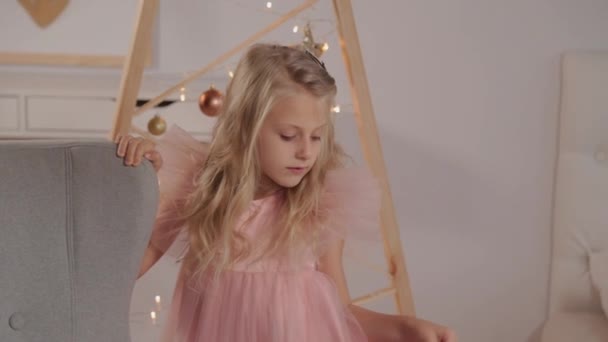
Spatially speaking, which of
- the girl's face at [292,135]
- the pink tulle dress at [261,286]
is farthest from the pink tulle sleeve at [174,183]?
the girl's face at [292,135]

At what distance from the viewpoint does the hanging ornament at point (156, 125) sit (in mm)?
1953

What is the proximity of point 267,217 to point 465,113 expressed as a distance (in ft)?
3.12

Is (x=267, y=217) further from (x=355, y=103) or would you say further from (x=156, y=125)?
(x=156, y=125)

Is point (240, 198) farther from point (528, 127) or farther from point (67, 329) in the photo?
point (528, 127)

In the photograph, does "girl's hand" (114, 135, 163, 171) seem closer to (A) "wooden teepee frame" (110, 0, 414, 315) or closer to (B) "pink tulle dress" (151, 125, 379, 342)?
(B) "pink tulle dress" (151, 125, 379, 342)

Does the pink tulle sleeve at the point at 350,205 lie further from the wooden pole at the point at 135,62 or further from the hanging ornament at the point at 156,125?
the hanging ornament at the point at 156,125

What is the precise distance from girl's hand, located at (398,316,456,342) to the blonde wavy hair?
204 mm

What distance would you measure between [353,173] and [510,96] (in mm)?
881

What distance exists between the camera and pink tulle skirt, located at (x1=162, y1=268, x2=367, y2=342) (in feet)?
4.15

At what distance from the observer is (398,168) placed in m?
2.15

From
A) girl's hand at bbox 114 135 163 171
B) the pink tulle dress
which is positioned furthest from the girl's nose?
girl's hand at bbox 114 135 163 171

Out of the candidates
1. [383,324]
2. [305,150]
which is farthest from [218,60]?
[383,324]

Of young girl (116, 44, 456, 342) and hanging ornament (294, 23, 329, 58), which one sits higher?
hanging ornament (294, 23, 329, 58)

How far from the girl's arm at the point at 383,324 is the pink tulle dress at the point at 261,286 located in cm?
2
